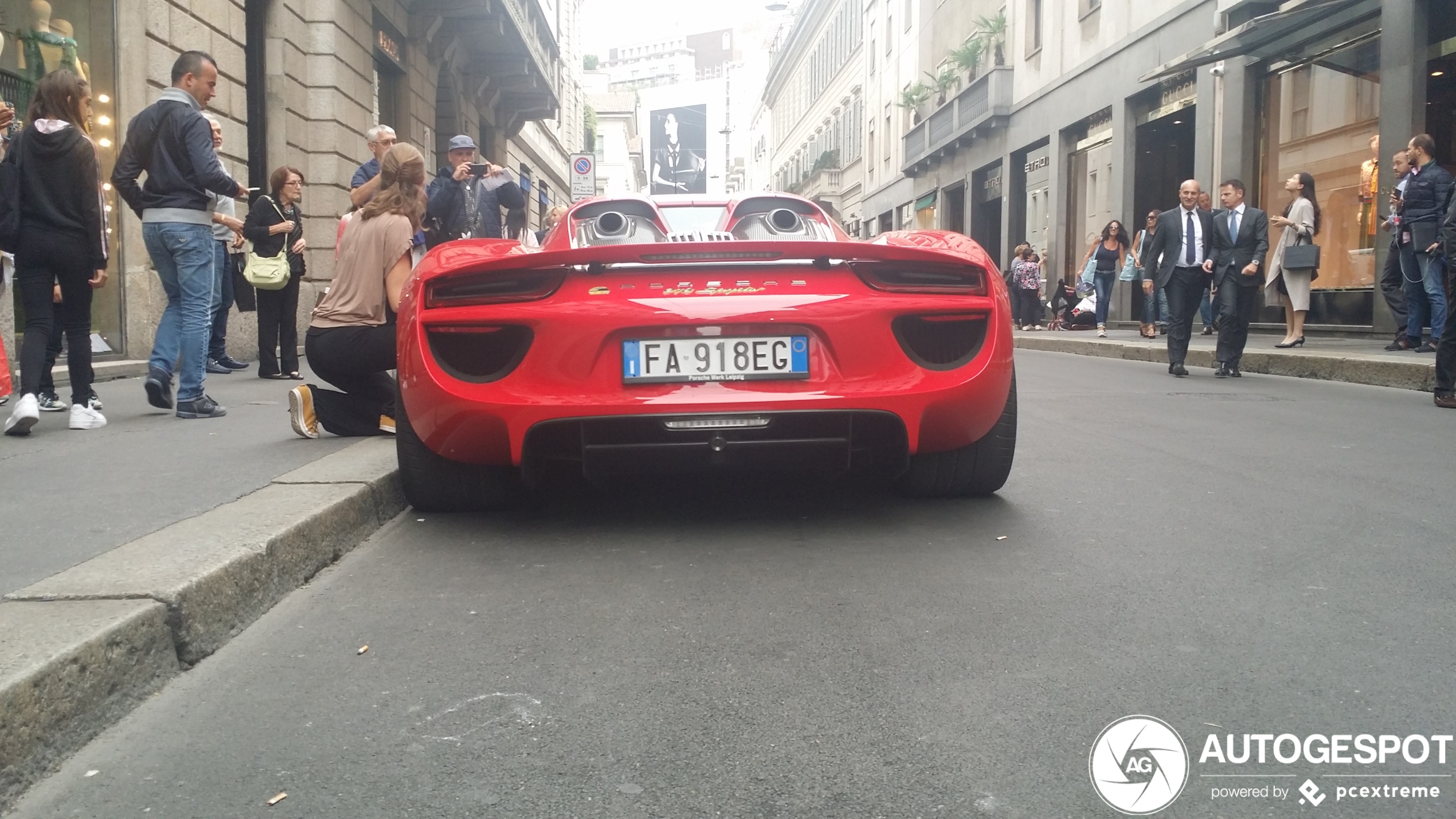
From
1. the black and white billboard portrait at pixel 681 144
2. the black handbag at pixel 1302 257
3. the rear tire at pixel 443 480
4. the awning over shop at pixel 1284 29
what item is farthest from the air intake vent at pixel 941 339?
the black and white billboard portrait at pixel 681 144

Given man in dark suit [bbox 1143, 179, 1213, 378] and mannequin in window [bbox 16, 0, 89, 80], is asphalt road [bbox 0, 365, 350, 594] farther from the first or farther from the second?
man in dark suit [bbox 1143, 179, 1213, 378]

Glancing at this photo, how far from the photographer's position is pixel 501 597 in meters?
3.17

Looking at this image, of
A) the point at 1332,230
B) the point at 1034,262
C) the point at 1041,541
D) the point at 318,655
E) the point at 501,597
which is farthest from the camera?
the point at 1034,262

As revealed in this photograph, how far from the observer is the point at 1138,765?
2047 mm

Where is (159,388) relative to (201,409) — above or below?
above

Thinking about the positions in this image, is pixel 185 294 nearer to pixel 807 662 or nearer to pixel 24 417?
pixel 24 417

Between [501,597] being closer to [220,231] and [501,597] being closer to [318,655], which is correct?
[318,655]

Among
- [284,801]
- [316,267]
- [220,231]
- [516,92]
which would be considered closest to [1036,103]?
[516,92]

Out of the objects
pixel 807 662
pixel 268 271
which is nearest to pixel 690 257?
pixel 807 662

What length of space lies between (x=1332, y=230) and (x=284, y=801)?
16.7 m

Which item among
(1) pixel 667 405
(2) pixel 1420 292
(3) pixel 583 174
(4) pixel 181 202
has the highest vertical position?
(3) pixel 583 174

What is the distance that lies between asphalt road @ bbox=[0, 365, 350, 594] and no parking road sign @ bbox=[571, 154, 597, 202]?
19266 mm

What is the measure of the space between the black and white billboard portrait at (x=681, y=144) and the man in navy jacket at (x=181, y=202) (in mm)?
84811

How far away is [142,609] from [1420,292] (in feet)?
37.6
